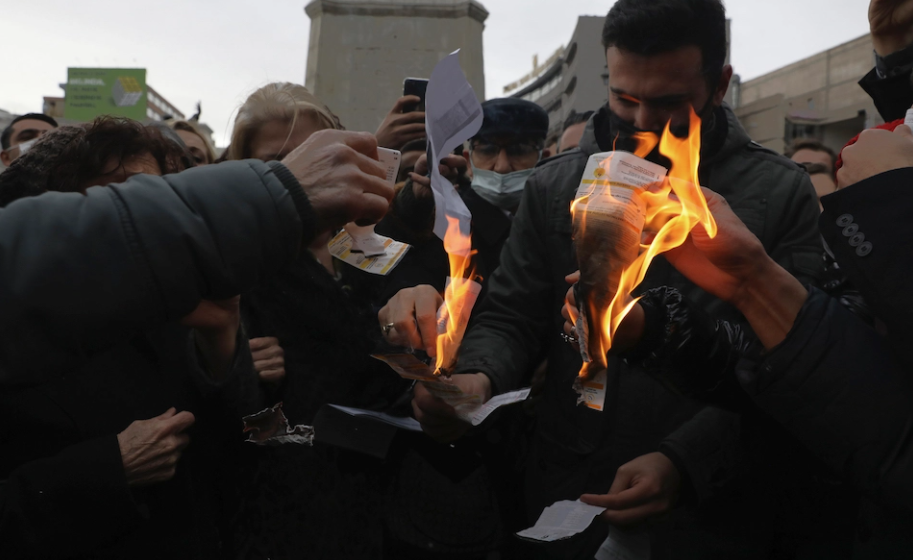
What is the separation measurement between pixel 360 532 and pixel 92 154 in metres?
1.50

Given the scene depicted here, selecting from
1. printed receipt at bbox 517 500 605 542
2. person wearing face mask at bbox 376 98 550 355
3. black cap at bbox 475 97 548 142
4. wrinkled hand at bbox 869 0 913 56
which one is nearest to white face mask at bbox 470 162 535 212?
person wearing face mask at bbox 376 98 550 355

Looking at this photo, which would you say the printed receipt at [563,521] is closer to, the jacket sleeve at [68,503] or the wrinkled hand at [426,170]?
the jacket sleeve at [68,503]

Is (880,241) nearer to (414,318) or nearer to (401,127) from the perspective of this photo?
(414,318)

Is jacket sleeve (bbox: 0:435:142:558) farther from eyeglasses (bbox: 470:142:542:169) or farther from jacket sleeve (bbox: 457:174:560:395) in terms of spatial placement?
eyeglasses (bbox: 470:142:542:169)

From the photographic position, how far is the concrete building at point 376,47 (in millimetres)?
5961

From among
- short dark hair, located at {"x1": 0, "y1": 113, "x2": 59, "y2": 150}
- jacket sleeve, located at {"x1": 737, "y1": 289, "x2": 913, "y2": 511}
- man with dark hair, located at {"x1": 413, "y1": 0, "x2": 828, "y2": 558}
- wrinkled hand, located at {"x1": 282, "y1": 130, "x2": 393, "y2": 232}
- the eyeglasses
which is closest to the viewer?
wrinkled hand, located at {"x1": 282, "y1": 130, "x2": 393, "y2": 232}

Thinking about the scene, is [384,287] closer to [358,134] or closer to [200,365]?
[200,365]

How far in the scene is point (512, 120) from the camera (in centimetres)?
366

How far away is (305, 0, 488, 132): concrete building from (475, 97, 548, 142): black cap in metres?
2.34

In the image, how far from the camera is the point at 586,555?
81.7 inches

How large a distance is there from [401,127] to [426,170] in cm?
48

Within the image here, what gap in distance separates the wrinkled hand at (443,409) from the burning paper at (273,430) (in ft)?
1.18

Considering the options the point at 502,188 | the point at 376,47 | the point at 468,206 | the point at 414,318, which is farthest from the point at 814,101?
the point at 414,318

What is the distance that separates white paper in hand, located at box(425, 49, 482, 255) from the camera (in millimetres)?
1593
